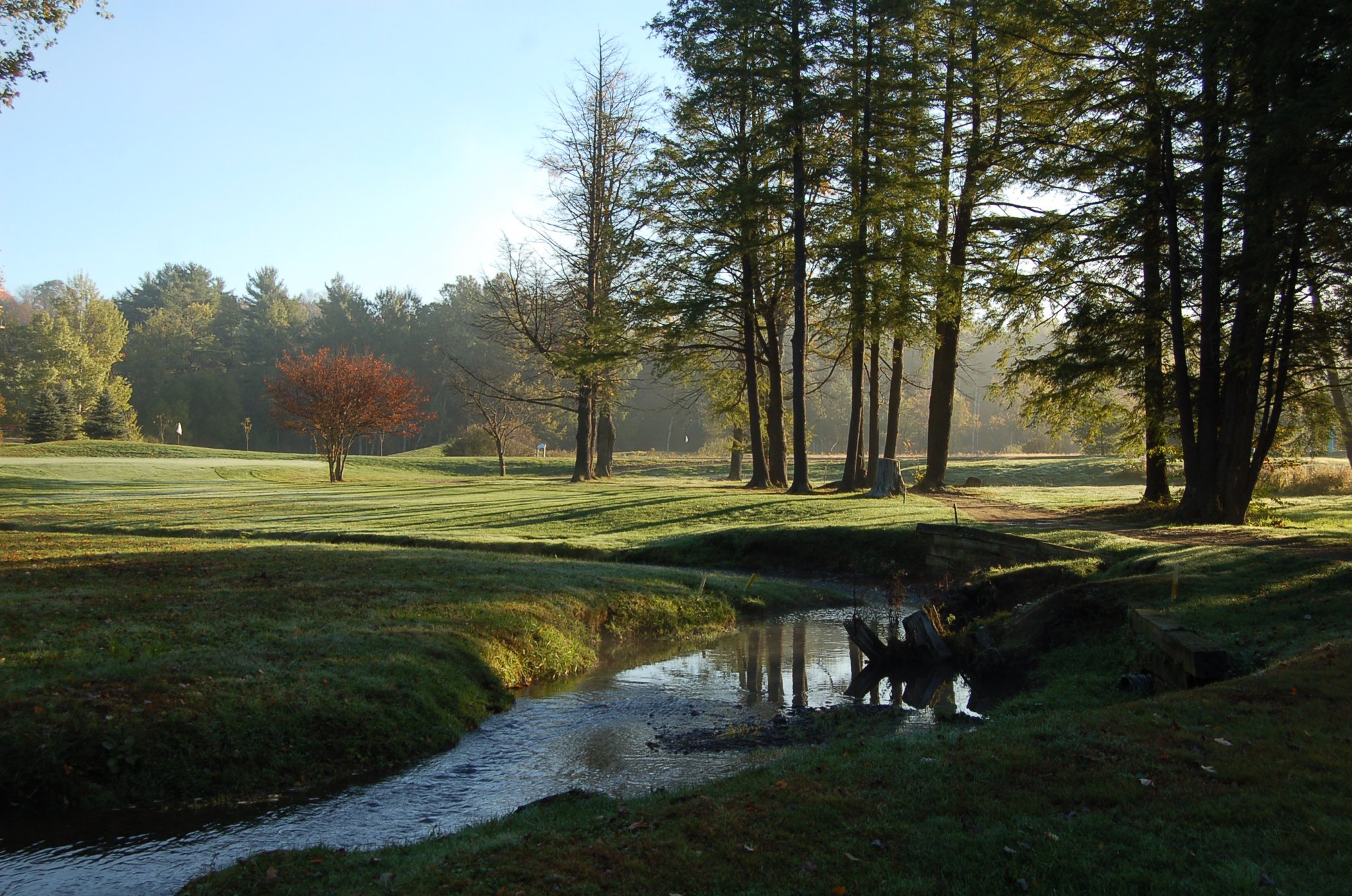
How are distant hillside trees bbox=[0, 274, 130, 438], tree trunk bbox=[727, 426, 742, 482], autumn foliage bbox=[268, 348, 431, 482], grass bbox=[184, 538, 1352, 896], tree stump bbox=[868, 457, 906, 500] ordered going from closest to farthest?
grass bbox=[184, 538, 1352, 896] < tree stump bbox=[868, 457, 906, 500] < tree trunk bbox=[727, 426, 742, 482] < autumn foliage bbox=[268, 348, 431, 482] < distant hillside trees bbox=[0, 274, 130, 438]

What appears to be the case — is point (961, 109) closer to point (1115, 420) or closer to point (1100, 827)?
point (1115, 420)

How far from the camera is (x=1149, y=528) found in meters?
16.4

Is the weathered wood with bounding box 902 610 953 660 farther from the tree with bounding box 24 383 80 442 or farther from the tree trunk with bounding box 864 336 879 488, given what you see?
the tree with bounding box 24 383 80 442

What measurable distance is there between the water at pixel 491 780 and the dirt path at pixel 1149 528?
6.40 m

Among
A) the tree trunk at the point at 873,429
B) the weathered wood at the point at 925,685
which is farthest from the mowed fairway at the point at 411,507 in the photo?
the weathered wood at the point at 925,685

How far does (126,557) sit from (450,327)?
2902 inches

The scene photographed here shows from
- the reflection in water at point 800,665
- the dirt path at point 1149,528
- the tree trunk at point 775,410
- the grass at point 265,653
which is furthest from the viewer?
the tree trunk at point 775,410

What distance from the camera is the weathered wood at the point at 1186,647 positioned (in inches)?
265

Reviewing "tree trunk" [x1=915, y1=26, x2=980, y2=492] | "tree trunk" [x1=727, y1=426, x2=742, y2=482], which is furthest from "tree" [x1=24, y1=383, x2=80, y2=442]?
"tree trunk" [x1=915, y1=26, x2=980, y2=492]

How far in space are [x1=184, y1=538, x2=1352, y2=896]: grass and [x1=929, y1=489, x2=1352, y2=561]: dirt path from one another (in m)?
7.02

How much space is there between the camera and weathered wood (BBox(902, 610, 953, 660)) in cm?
998

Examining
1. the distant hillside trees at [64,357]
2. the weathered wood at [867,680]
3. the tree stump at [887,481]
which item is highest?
the distant hillside trees at [64,357]

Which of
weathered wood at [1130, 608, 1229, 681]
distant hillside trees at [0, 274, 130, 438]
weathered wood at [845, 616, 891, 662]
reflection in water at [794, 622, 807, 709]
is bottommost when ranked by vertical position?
reflection in water at [794, 622, 807, 709]

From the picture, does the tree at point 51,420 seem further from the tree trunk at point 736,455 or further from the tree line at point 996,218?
the tree trunk at point 736,455
